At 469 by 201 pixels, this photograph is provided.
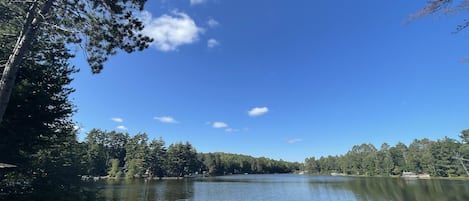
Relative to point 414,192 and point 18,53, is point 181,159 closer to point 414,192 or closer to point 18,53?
point 414,192

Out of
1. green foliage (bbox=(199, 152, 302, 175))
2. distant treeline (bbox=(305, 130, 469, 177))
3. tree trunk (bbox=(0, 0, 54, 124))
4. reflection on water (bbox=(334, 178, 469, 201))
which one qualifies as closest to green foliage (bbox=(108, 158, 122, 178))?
green foliage (bbox=(199, 152, 302, 175))

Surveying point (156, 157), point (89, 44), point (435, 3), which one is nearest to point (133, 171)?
point (156, 157)

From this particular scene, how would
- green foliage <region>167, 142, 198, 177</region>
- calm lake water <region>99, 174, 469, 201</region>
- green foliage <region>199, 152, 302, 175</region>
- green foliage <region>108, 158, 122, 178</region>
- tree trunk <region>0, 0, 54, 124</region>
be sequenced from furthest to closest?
green foliage <region>199, 152, 302, 175</region>
green foliage <region>167, 142, 198, 177</region>
green foliage <region>108, 158, 122, 178</region>
calm lake water <region>99, 174, 469, 201</region>
tree trunk <region>0, 0, 54, 124</region>

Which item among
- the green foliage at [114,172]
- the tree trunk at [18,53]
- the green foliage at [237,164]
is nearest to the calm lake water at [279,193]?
the tree trunk at [18,53]

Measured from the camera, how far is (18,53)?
695 centimetres

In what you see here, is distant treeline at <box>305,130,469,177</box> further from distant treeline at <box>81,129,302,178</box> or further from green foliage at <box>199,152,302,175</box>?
distant treeline at <box>81,129,302,178</box>

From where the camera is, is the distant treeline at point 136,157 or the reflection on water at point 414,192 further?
the distant treeline at point 136,157

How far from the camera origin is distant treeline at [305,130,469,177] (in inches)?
2467

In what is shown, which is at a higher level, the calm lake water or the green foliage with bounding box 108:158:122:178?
the green foliage with bounding box 108:158:122:178

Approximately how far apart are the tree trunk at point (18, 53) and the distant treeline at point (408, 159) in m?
76.7

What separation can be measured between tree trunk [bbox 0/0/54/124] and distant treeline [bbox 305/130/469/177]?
76.7m

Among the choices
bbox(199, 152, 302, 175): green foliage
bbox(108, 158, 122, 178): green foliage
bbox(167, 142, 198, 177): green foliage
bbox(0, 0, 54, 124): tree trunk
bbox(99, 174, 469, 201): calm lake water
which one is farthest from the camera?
bbox(199, 152, 302, 175): green foliage

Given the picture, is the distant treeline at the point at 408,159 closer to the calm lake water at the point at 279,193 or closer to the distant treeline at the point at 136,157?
the calm lake water at the point at 279,193

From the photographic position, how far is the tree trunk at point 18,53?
666 centimetres
